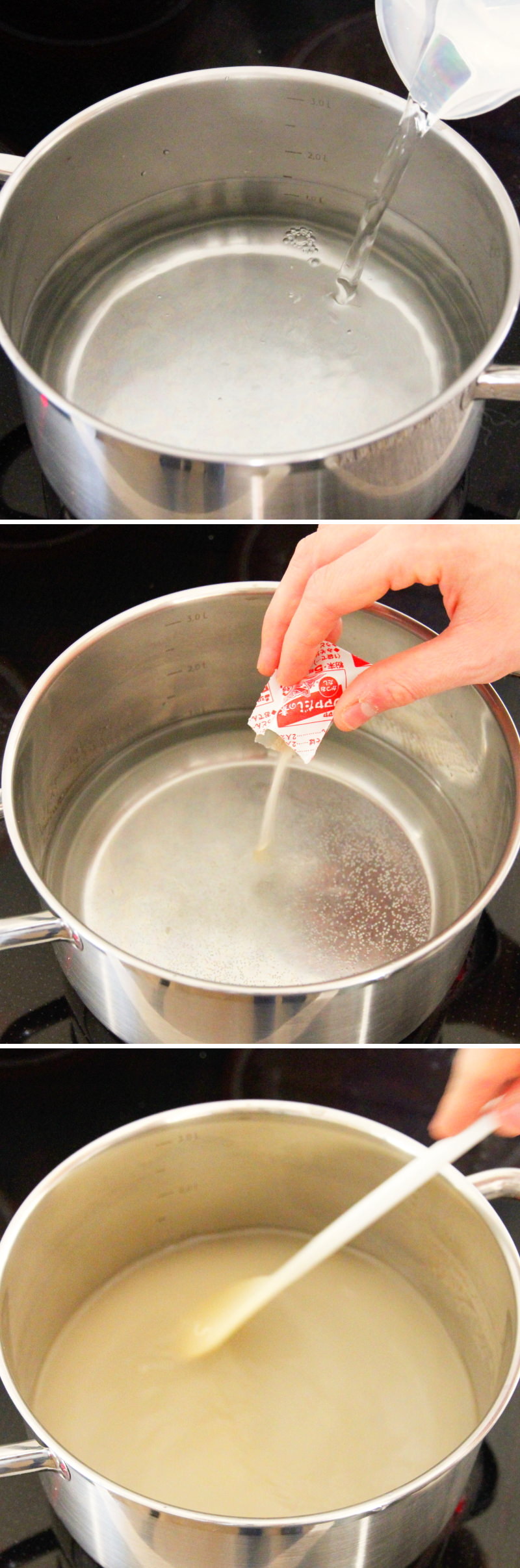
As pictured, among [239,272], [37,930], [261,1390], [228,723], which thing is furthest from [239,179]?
[261,1390]

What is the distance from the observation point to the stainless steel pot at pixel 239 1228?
1.51 ft

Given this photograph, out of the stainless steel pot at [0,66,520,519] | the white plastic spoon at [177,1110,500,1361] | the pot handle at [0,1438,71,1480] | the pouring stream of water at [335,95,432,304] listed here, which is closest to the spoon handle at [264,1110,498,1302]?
the white plastic spoon at [177,1110,500,1361]

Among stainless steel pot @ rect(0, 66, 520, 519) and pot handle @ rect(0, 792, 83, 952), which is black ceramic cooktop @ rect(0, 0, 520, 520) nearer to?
stainless steel pot @ rect(0, 66, 520, 519)

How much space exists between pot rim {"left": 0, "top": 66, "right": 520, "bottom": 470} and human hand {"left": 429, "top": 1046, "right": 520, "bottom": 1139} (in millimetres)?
308

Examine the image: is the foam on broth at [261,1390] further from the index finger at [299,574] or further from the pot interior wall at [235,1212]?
the index finger at [299,574]

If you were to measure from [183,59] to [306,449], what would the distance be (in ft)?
0.68

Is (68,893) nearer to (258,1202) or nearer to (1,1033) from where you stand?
(1,1033)

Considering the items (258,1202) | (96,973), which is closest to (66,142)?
(96,973)

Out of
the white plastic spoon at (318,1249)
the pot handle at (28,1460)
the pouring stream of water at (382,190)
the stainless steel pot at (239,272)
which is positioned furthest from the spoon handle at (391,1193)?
the pouring stream of water at (382,190)

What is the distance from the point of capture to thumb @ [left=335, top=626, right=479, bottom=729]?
1.84ft

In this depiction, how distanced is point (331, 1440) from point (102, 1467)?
0.37 feet

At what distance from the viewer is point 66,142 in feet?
1.73

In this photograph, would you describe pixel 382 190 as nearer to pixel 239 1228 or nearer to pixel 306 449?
pixel 306 449

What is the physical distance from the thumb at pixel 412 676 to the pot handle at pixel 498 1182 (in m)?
0.23
